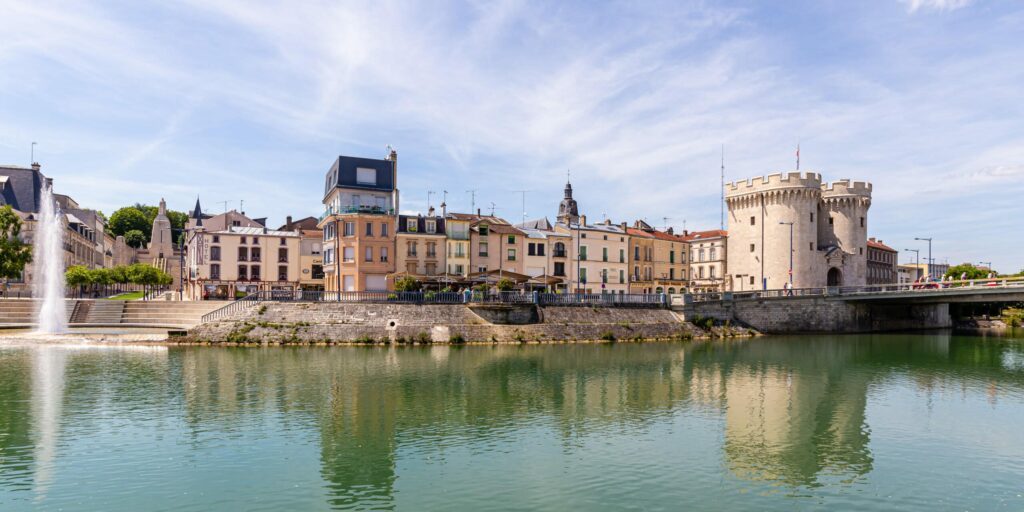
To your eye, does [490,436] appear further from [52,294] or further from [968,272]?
[968,272]

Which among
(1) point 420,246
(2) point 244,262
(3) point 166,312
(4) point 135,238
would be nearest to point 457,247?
(1) point 420,246

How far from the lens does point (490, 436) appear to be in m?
22.3

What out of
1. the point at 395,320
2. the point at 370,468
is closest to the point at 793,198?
the point at 395,320

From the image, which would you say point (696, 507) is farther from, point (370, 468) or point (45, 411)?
point (45, 411)

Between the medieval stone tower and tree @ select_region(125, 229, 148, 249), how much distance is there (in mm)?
130967

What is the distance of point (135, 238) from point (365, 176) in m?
105

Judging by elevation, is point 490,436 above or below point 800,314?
below

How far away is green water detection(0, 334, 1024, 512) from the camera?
16531mm

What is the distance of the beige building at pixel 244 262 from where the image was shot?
249 ft

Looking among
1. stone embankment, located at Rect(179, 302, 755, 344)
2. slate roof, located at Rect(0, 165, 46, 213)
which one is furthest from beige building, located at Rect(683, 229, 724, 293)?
slate roof, located at Rect(0, 165, 46, 213)

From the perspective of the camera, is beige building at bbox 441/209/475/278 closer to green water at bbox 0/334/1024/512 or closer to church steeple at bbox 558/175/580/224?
green water at bbox 0/334/1024/512

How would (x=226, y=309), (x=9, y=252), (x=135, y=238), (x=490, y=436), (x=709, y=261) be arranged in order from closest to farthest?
(x=490, y=436), (x=226, y=309), (x=9, y=252), (x=709, y=261), (x=135, y=238)

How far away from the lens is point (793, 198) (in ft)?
252

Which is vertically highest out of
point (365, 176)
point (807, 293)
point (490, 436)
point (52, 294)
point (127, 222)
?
point (127, 222)
